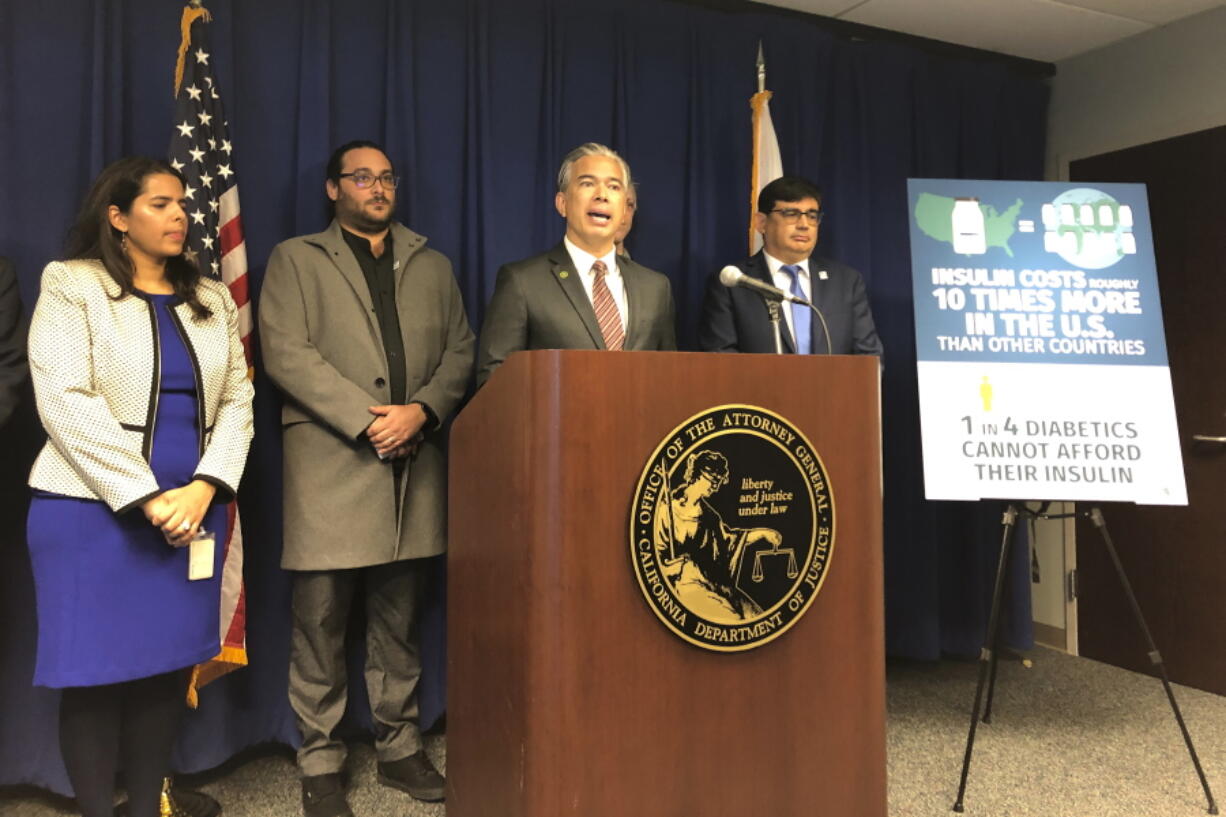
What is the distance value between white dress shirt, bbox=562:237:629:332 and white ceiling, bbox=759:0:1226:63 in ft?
6.03

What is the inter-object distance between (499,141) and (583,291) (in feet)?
3.65

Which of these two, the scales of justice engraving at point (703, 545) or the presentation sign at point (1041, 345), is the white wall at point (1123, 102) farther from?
the scales of justice engraving at point (703, 545)

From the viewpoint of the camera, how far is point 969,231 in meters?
2.57

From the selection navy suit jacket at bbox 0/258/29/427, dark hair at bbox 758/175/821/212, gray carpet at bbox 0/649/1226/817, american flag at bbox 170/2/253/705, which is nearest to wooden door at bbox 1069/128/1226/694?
gray carpet at bbox 0/649/1226/817

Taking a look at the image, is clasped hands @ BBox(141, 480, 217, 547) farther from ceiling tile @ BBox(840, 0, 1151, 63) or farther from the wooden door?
the wooden door

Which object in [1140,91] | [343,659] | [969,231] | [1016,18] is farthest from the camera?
[1140,91]

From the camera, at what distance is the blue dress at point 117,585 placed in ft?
5.53

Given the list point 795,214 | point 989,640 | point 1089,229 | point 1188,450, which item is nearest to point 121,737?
point 989,640

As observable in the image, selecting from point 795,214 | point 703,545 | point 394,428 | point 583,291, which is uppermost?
point 795,214

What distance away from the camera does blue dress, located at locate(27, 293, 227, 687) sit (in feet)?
5.53

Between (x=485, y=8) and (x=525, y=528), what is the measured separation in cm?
233

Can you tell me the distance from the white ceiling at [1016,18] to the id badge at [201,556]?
110 inches

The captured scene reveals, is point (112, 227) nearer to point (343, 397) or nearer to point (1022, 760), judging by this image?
point (343, 397)

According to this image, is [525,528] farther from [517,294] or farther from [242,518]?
[242,518]
